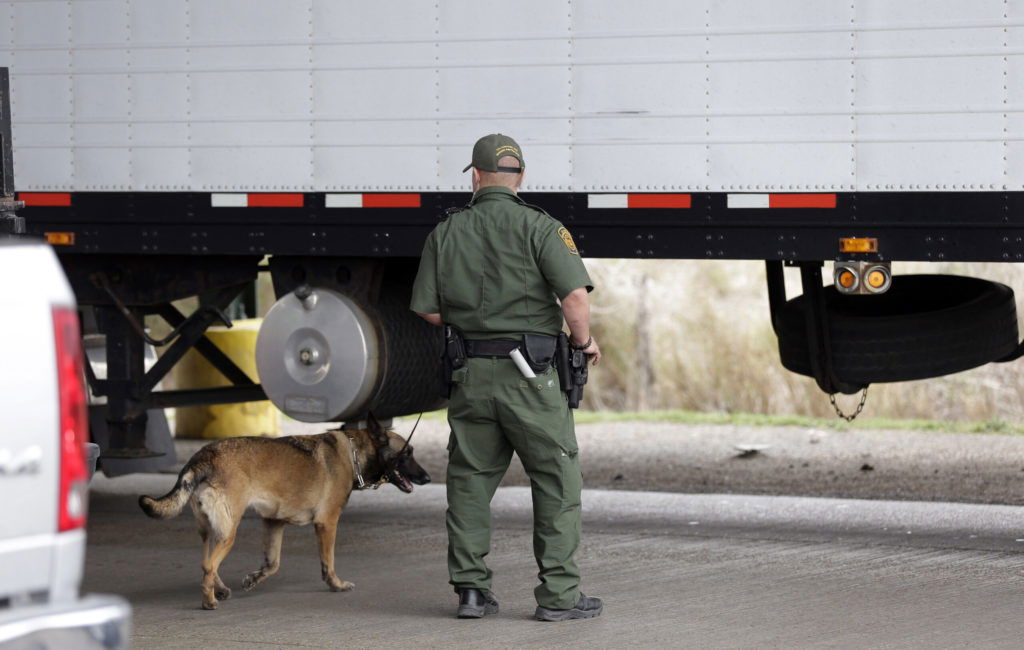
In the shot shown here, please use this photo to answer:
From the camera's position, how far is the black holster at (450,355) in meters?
6.05

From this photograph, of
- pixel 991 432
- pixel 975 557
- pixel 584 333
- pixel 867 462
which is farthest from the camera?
pixel 991 432

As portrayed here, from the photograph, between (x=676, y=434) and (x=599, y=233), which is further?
(x=676, y=434)

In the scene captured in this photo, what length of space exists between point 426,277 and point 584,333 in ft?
2.22

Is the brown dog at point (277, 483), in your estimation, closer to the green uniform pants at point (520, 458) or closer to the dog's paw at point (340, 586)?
the dog's paw at point (340, 586)

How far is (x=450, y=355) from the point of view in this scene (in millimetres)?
6078

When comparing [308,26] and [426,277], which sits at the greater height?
[308,26]

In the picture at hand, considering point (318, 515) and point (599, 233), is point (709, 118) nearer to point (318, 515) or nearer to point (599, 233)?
point (599, 233)

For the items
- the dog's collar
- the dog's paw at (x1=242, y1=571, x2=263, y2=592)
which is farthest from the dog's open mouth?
the dog's paw at (x1=242, y1=571, x2=263, y2=592)

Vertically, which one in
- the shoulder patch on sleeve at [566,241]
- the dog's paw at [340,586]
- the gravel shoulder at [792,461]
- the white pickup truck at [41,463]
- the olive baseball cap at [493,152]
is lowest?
the dog's paw at [340,586]

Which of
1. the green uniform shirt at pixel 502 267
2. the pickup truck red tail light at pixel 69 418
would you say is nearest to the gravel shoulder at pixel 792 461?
the green uniform shirt at pixel 502 267

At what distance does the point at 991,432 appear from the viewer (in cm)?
1159

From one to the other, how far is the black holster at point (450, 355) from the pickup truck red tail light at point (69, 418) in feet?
9.20

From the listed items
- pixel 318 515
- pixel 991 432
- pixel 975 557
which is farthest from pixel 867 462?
pixel 318 515

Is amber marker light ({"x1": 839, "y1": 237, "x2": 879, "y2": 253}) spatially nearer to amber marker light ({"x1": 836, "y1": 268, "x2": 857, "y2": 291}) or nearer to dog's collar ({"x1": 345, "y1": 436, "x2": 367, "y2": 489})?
amber marker light ({"x1": 836, "y1": 268, "x2": 857, "y2": 291})
